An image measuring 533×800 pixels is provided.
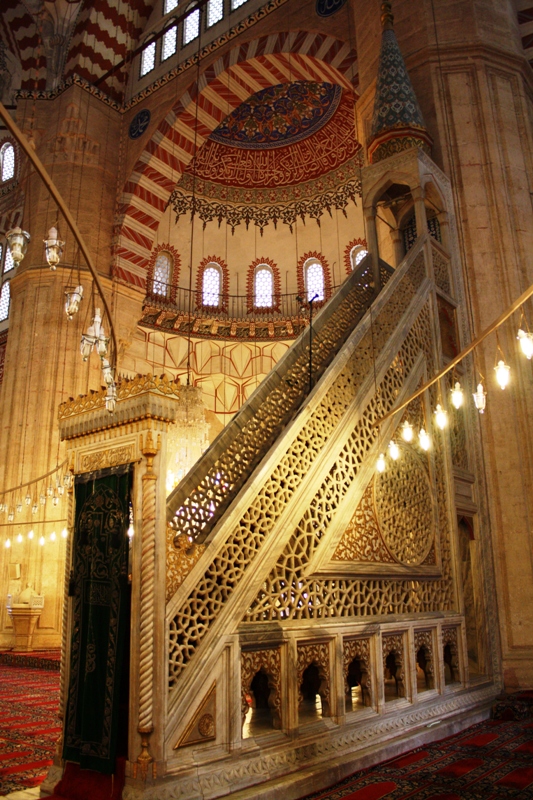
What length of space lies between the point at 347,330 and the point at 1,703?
4180mm

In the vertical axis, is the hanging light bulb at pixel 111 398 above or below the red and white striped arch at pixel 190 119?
below

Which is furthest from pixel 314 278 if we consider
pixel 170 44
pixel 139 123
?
pixel 170 44

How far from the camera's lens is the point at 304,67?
977 centimetres

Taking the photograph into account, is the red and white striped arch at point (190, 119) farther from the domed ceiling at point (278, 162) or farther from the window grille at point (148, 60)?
the domed ceiling at point (278, 162)

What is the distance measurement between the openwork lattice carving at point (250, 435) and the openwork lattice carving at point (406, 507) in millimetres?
846

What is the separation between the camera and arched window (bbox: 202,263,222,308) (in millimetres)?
13626

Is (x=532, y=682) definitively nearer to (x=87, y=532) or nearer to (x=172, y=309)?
(x=87, y=532)

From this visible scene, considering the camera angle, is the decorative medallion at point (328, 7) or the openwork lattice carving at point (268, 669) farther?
the decorative medallion at point (328, 7)

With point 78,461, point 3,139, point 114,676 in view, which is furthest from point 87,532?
point 3,139

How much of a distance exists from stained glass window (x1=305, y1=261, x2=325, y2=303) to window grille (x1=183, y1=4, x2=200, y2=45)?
4.81m

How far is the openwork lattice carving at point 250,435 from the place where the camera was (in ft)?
10.8

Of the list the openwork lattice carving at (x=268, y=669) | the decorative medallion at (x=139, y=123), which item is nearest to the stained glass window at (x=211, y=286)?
the decorative medallion at (x=139, y=123)

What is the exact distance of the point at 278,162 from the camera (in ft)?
44.7

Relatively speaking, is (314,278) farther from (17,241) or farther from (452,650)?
(17,241)
